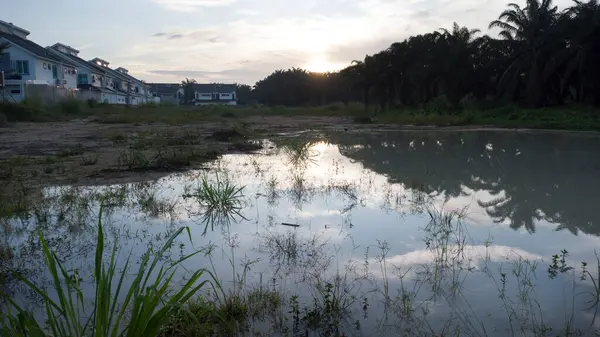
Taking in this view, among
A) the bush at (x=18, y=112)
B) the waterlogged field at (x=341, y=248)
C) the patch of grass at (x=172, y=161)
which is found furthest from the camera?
the bush at (x=18, y=112)

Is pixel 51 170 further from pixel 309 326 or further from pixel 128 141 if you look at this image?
pixel 309 326

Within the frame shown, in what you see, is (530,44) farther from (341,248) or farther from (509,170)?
(341,248)

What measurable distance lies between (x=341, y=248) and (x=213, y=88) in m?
81.6

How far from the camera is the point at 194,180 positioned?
9430mm

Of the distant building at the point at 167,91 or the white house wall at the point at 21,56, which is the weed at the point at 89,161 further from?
the distant building at the point at 167,91

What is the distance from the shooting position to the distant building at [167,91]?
87.8m

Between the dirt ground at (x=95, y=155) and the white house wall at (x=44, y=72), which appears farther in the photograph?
the white house wall at (x=44, y=72)

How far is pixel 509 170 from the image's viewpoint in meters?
11.3

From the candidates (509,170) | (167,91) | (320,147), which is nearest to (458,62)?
(320,147)

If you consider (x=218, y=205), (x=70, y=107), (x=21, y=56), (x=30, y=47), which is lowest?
(x=218, y=205)

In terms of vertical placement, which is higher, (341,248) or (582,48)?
(582,48)

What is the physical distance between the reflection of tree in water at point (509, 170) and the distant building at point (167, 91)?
7339 cm

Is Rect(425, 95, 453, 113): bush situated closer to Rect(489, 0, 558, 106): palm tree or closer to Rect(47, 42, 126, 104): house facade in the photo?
Rect(489, 0, 558, 106): palm tree

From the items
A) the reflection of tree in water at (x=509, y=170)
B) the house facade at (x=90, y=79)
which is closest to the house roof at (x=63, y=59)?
the house facade at (x=90, y=79)
